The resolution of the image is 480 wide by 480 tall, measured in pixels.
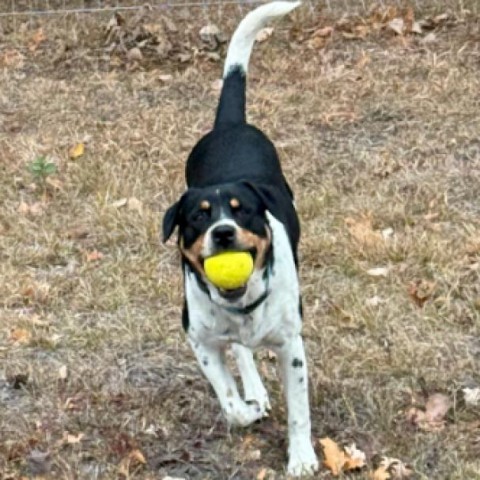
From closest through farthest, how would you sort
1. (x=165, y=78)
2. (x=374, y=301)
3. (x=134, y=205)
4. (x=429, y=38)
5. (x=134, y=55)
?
(x=374, y=301), (x=134, y=205), (x=165, y=78), (x=429, y=38), (x=134, y=55)

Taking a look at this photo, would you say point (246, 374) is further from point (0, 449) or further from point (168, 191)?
point (168, 191)

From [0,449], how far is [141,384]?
2.16ft

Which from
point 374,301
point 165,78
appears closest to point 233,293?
point 374,301

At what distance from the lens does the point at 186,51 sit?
872 centimetres

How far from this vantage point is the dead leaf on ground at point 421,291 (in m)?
5.02

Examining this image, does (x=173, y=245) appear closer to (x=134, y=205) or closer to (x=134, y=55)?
(x=134, y=205)

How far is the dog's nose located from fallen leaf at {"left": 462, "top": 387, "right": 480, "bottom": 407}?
1.23 m

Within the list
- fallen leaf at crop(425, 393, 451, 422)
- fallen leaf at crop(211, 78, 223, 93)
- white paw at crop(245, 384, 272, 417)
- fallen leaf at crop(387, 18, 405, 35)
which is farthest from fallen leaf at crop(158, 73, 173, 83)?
fallen leaf at crop(425, 393, 451, 422)

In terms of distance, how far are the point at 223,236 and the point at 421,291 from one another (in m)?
1.80

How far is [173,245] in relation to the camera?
5.71 m

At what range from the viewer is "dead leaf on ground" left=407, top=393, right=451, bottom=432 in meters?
4.09

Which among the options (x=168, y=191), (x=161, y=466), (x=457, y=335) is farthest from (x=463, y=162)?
(x=161, y=466)

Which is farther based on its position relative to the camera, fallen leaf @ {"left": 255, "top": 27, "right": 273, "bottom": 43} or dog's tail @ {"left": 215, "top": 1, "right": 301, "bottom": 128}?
fallen leaf @ {"left": 255, "top": 27, "right": 273, "bottom": 43}

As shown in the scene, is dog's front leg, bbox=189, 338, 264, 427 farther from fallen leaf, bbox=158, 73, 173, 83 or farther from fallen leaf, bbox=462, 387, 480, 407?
fallen leaf, bbox=158, 73, 173, 83
